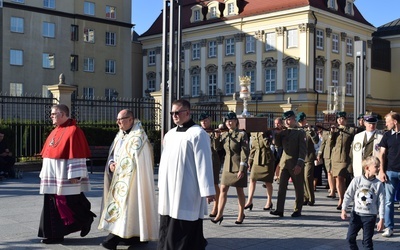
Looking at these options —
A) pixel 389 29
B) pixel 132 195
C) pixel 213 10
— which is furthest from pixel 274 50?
pixel 132 195

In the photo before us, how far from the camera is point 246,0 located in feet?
173

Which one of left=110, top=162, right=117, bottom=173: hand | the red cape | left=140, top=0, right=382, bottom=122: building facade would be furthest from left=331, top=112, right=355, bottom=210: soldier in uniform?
left=140, top=0, right=382, bottom=122: building facade

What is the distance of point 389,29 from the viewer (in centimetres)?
5825

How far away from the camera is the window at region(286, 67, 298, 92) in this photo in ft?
158

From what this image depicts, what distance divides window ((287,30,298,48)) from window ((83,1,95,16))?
1739 centimetres

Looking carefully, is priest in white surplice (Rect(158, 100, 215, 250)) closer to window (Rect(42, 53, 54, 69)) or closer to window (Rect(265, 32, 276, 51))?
window (Rect(42, 53, 54, 69))

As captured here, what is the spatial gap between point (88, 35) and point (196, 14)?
1217 cm

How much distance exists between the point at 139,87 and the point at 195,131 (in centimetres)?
5737

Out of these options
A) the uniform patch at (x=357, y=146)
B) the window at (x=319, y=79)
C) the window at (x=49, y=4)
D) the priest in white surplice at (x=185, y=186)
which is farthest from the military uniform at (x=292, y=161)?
the window at (x=49, y=4)

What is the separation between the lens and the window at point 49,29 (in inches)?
1828

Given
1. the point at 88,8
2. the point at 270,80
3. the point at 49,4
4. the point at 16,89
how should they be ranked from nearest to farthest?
the point at 16,89
the point at 49,4
the point at 88,8
the point at 270,80

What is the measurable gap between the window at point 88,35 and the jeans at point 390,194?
43.2m

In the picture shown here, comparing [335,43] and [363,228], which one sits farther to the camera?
[335,43]

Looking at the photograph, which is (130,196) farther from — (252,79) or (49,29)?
(252,79)
